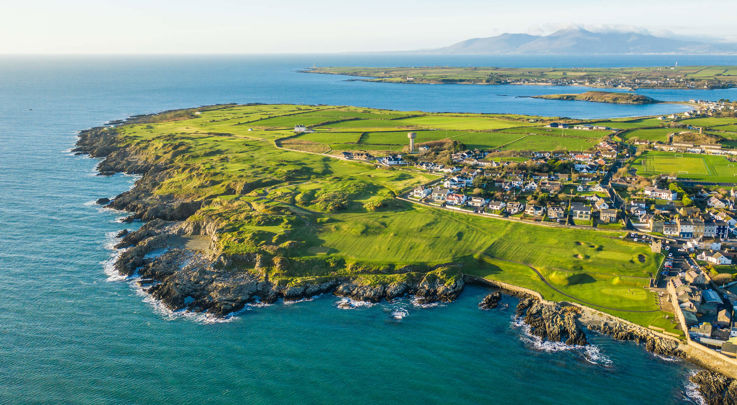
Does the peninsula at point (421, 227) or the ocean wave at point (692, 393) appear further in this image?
the peninsula at point (421, 227)

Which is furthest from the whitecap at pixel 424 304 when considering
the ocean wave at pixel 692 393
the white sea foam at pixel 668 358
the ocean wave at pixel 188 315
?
the ocean wave at pixel 692 393

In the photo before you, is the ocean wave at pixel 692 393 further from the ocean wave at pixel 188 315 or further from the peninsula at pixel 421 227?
the ocean wave at pixel 188 315

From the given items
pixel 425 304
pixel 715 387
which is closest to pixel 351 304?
pixel 425 304

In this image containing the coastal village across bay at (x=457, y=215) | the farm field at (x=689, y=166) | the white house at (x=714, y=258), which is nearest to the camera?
the coastal village across bay at (x=457, y=215)

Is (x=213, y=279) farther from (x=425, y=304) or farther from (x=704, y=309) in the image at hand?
(x=704, y=309)

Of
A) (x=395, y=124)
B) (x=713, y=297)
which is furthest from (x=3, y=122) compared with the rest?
(x=713, y=297)

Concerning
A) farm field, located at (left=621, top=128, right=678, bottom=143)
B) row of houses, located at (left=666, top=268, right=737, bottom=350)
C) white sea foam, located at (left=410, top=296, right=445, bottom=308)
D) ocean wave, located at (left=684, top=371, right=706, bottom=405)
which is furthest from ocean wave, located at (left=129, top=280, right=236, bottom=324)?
farm field, located at (left=621, top=128, right=678, bottom=143)

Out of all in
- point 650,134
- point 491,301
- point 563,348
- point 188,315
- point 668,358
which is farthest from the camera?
point 650,134
